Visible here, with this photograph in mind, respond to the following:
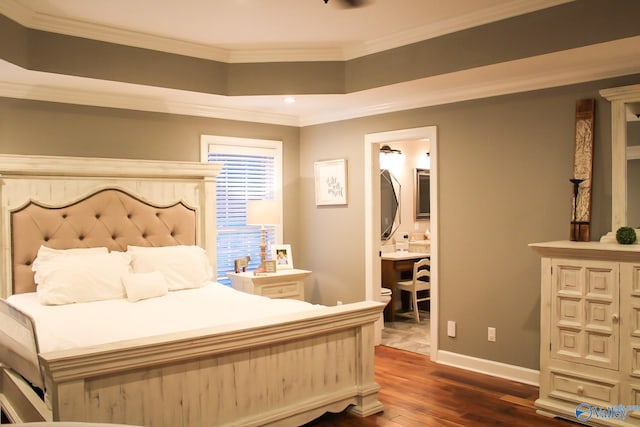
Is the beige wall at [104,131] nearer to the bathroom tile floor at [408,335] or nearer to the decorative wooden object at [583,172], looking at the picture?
the bathroom tile floor at [408,335]

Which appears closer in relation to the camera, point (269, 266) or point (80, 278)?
point (80, 278)

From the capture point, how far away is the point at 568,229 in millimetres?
3631

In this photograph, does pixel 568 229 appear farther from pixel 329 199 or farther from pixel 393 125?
pixel 329 199

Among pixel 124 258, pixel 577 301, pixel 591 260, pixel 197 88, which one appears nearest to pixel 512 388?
pixel 577 301

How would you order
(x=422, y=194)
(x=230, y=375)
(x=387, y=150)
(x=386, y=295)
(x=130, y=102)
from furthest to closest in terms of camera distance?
1. (x=422, y=194)
2. (x=387, y=150)
3. (x=386, y=295)
4. (x=130, y=102)
5. (x=230, y=375)

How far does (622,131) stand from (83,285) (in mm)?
3749

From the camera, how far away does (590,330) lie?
314 centimetres

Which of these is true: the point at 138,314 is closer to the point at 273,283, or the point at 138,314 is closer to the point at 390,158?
the point at 273,283

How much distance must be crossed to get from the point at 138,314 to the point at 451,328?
2.53 meters

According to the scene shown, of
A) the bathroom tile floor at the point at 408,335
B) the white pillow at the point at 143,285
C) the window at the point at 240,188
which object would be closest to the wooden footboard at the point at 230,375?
the white pillow at the point at 143,285

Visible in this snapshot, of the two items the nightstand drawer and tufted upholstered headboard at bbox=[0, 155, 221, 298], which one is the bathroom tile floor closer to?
the nightstand drawer

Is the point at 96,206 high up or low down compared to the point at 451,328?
up

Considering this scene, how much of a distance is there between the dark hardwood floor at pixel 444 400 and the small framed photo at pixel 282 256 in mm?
1347

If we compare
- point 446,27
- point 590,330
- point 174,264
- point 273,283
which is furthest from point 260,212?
point 590,330
